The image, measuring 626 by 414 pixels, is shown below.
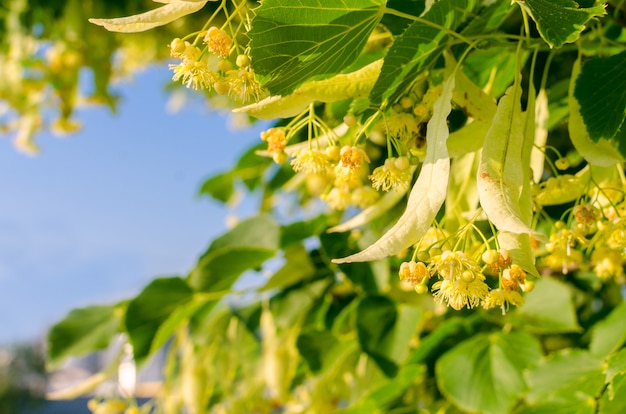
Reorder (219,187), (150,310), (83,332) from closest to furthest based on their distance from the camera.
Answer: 1. (150,310)
2. (83,332)
3. (219,187)

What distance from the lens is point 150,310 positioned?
88 centimetres

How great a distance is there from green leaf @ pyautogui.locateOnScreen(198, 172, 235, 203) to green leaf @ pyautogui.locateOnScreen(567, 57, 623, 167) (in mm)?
747

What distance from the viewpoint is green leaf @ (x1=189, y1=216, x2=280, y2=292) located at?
89 centimetres

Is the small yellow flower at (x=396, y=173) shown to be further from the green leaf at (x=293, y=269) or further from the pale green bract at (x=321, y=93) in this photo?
the green leaf at (x=293, y=269)

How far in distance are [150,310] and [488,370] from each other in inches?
18.0

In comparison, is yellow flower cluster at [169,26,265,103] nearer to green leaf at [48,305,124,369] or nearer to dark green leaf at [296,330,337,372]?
dark green leaf at [296,330,337,372]

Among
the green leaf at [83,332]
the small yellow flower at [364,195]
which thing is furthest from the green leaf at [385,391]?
the green leaf at [83,332]

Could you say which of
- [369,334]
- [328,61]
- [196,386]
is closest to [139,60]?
[196,386]

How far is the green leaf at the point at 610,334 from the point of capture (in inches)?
28.1

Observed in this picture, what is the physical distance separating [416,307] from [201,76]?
1.75ft

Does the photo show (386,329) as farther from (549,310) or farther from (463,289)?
(463,289)

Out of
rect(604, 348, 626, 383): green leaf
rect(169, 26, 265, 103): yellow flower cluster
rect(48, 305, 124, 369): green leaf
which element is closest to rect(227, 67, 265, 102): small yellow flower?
rect(169, 26, 265, 103): yellow flower cluster

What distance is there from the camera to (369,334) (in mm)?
840

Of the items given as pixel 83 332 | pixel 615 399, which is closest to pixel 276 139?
pixel 615 399
